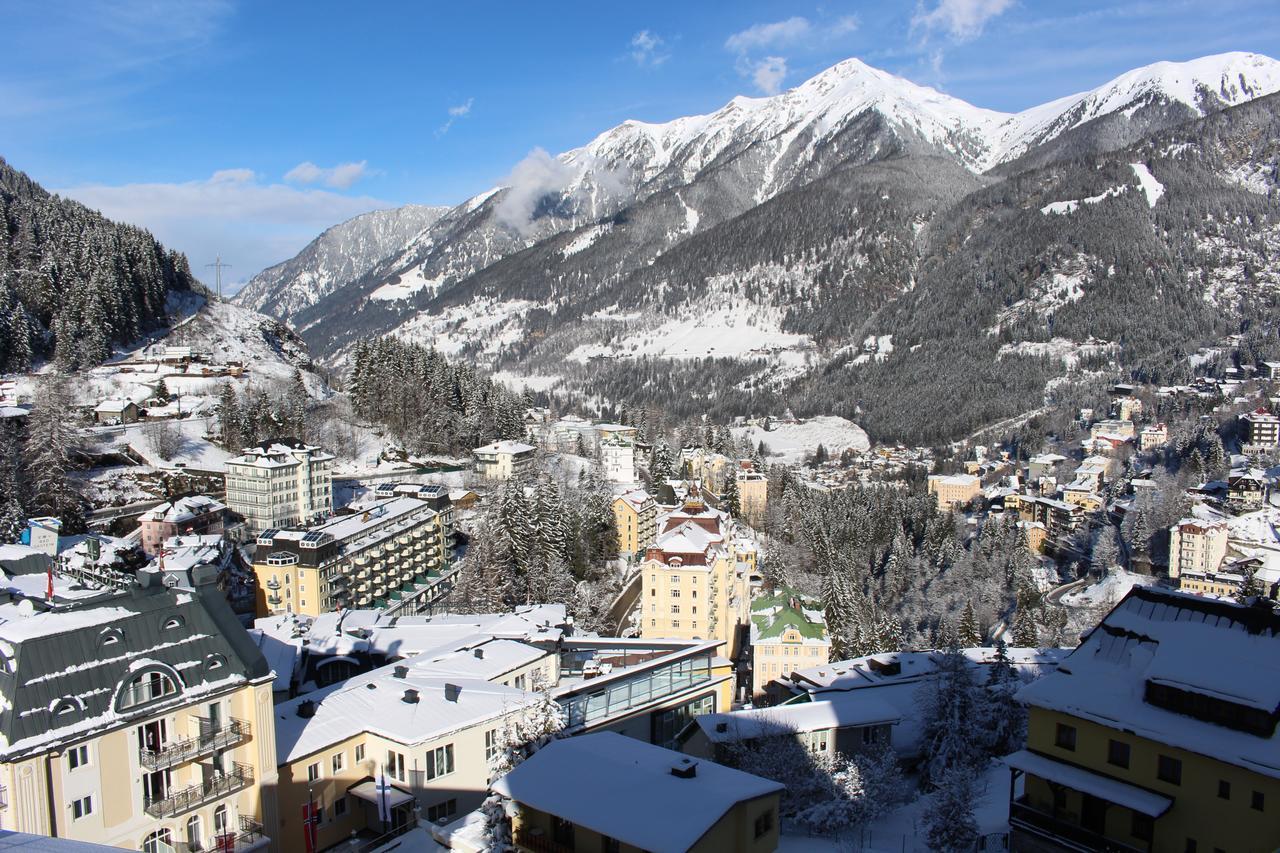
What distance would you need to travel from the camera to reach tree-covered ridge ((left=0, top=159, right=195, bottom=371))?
7144cm

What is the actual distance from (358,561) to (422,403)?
30.4 meters

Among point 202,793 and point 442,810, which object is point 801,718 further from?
point 202,793

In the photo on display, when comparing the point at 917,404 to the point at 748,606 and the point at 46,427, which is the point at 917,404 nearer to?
the point at 748,606

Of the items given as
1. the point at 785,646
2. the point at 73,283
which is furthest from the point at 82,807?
the point at 73,283

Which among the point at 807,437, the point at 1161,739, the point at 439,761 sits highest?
the point at 1161,739

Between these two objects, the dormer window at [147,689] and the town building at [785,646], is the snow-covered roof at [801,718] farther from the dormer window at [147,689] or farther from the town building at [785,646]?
the dormer window at [147,689]

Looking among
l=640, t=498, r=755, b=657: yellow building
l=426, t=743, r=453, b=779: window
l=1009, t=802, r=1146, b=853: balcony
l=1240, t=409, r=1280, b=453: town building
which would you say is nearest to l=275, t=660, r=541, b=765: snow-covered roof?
l=426, t=743, r=453, b=779: window

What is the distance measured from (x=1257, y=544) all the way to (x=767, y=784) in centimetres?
7689

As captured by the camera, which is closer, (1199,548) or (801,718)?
(801,718)

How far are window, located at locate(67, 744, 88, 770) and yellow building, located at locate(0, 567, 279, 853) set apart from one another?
16 millimetres

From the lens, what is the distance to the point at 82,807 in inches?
555

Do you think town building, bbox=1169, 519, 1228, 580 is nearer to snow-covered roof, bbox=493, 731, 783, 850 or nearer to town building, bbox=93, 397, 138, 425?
snow-covered roof, bbox=493, 731, 783, 850

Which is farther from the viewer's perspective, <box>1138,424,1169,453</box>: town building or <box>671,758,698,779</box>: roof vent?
<box>1138,424,1169,453</box>: town building

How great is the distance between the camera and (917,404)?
166 meters
